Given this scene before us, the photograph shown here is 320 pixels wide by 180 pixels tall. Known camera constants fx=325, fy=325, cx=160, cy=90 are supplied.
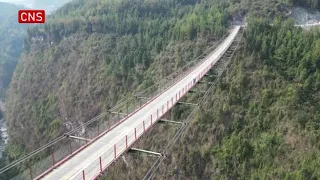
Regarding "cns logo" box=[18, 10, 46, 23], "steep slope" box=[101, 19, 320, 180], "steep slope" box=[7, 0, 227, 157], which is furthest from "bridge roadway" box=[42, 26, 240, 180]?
"steep slope" box=[7, 0, 227, 157]

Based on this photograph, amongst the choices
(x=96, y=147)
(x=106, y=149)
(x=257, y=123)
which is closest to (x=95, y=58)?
(x=257, y=123)

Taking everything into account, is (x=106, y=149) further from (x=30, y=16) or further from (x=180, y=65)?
(x=180, y=65)

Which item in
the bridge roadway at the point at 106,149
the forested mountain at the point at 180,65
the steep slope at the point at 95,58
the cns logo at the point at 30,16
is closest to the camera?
the bridge roadway at the point at 106,149

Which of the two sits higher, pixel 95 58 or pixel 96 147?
pixel 96 147

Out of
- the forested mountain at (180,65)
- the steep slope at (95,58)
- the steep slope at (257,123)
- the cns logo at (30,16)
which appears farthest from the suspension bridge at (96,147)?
the steep slope at (95,58)

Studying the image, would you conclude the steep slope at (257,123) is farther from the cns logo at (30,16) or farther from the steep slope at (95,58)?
the cns logo at (30,16)

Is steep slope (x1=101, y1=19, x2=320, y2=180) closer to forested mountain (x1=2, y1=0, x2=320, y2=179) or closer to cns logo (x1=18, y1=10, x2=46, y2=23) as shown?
forested mountain (x1=2, y1=0, x2=320, y2=179)

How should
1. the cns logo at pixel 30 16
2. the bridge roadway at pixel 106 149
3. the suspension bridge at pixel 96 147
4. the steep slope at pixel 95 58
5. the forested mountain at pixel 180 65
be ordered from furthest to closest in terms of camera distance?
the steep slope at pixel 95 58 → the forested mountain at pixel 180 65 → the cns logo at pixel 30 16 → the bridge roadway at pixel 106 149 → the suspension bridge at pixel 96 147
